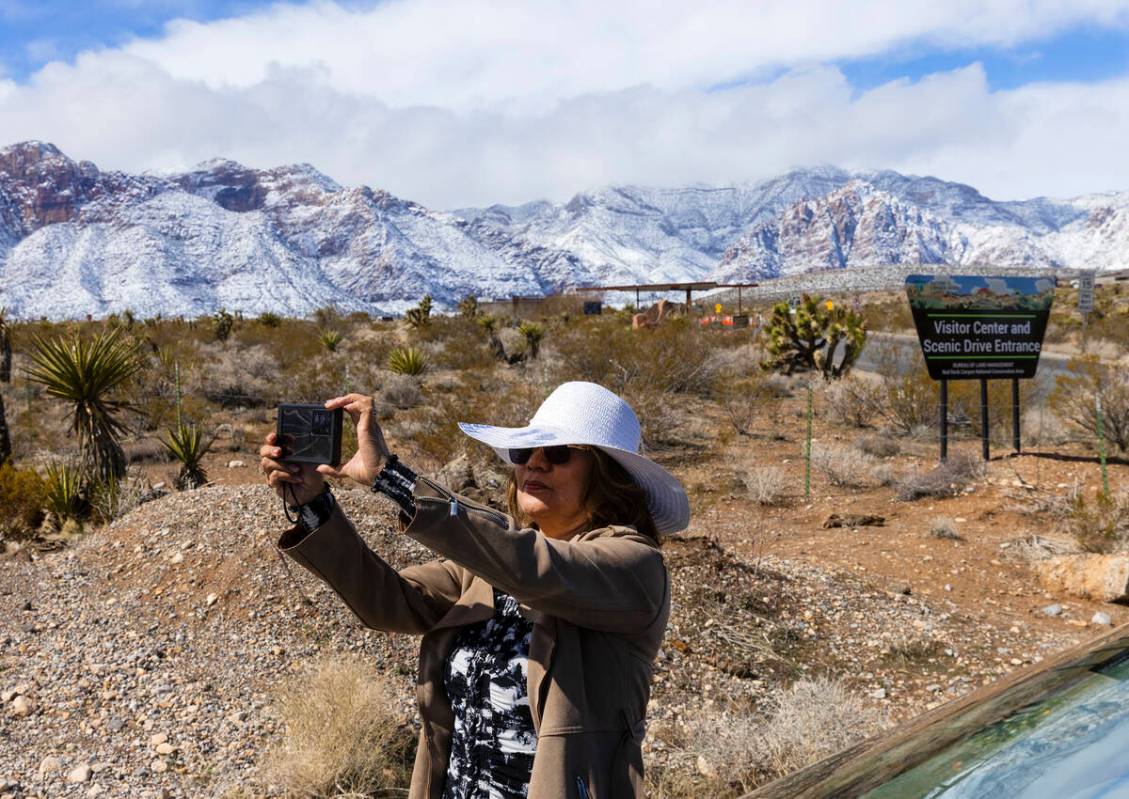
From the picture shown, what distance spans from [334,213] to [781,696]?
7623 inches

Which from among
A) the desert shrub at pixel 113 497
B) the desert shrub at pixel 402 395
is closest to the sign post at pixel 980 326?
the desert shrub at pixel 402 395

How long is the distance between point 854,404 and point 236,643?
13.0 metres

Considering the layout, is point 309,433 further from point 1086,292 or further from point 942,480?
point 1086,292

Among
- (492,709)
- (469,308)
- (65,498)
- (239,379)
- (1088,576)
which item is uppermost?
(469,308)

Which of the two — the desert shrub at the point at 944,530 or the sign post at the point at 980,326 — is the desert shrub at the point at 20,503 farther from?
the sign post at the point at 980,326

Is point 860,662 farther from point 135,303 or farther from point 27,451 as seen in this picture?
point 135,303

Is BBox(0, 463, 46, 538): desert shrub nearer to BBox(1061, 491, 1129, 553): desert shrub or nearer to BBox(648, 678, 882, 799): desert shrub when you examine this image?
BBox(648, 678, 882, 799): desert shrub

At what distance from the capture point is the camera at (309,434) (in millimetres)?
1959

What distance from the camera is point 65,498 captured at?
9039 millimetres

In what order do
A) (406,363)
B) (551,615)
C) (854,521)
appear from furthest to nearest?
1. (406,363)
2. (854,521)
3. (551,615)

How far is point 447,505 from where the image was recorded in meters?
1.61

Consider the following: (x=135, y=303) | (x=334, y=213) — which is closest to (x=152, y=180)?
(x=334, y=213)

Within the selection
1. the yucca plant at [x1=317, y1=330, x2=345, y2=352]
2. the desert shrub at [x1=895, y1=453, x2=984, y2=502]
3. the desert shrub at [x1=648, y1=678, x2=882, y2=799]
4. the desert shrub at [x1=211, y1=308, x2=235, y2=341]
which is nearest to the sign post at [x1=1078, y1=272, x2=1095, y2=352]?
the desert shrub at [x1=895, y1=453, x2=984, y2=502]

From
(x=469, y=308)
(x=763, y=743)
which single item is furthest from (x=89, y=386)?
(x=469, y=308)
